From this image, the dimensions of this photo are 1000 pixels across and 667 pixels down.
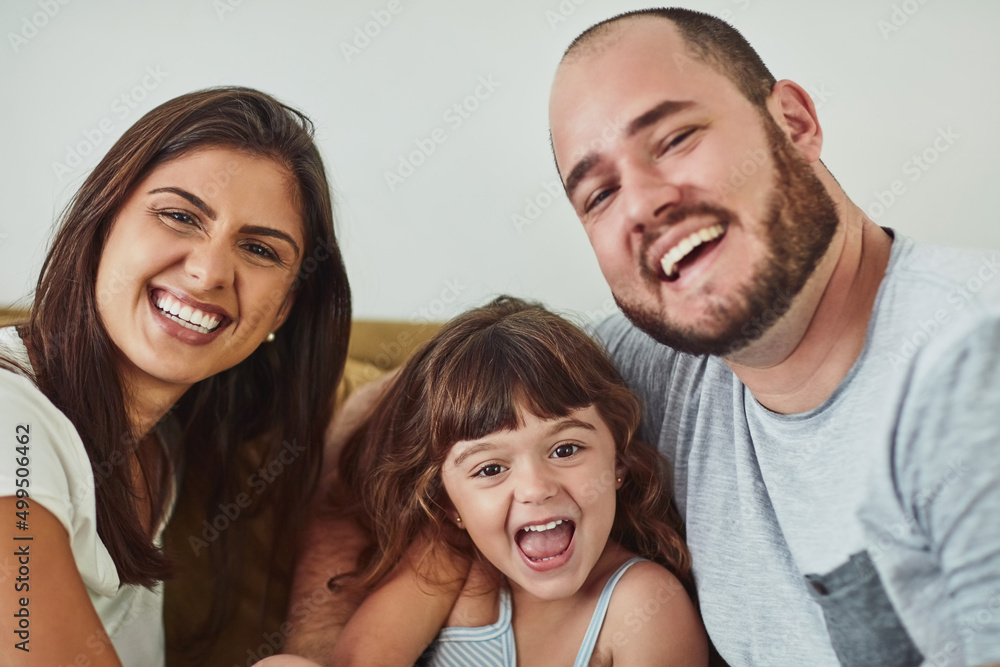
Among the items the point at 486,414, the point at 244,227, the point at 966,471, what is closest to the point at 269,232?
the point at 244,227

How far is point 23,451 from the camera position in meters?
0.89

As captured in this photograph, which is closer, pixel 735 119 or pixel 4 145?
pixel 735 119

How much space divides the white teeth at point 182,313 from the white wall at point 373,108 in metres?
0.58

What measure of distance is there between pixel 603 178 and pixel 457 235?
0.70 metres

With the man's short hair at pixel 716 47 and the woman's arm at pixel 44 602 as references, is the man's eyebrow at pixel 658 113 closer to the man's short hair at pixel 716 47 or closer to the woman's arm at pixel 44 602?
the man's short hair at pixel 716 47

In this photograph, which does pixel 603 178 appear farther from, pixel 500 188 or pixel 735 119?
pixel 500 188

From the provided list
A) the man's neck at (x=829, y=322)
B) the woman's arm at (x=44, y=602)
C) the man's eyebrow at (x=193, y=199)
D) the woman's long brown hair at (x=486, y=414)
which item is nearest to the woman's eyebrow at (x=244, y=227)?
the man's eyebrow at (x=193, y=199)

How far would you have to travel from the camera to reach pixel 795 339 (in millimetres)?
884

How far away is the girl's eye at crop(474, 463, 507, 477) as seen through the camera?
3.48ft

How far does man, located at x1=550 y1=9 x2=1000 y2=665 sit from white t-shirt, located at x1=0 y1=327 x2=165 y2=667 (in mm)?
688

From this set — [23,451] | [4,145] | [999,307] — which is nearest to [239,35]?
[4,145]

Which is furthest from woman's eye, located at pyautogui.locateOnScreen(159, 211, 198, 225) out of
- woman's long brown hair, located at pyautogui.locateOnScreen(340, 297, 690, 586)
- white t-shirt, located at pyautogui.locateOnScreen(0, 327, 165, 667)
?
woman's long brown hair, located at pyautogui.locateOnScreen(340, 297, 690, 586)

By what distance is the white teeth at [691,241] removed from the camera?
86cm

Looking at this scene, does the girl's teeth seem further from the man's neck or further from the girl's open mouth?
the man's neck
